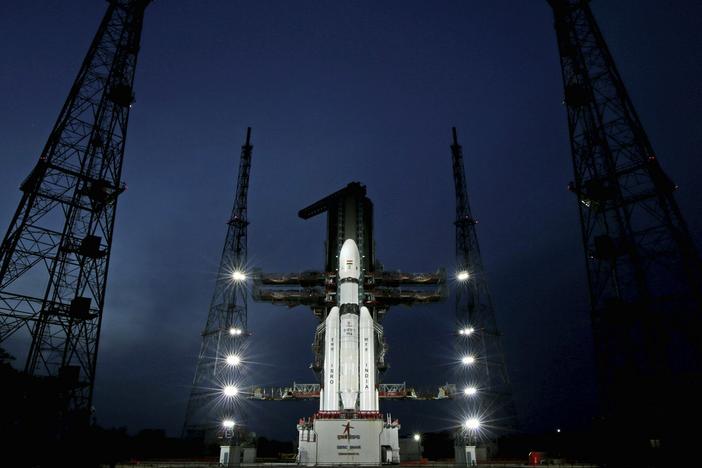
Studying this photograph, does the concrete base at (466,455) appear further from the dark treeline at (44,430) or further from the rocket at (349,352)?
the dark treeline at (44,430)

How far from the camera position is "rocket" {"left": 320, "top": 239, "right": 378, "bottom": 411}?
3859 centimetres

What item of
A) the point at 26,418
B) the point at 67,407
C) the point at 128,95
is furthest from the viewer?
the point at 128,95

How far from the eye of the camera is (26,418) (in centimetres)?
3167

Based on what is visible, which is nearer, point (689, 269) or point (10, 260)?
point (10, 260)

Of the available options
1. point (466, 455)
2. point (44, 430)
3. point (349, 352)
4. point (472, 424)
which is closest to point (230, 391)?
point (349, 352)

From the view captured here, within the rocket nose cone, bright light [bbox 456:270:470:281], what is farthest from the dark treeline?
bright light [bbox 456:270:470:281]

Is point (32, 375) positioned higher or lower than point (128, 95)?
lower

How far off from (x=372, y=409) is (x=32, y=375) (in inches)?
986

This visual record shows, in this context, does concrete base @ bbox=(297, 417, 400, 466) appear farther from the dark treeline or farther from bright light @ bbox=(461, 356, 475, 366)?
bright light @ bbox=(461, 356, 475, 366)

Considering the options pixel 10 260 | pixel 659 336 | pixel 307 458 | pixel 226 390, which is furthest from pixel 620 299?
pixel 10 260

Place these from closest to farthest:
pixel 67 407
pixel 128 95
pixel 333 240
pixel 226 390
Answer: pixel 67 407 < pixel 128 95 < pixel 226 390 < pixel 333 240

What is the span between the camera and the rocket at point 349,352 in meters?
38.6

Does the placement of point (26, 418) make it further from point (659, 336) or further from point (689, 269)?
point (689, 269)

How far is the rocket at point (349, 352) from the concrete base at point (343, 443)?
104 inches
